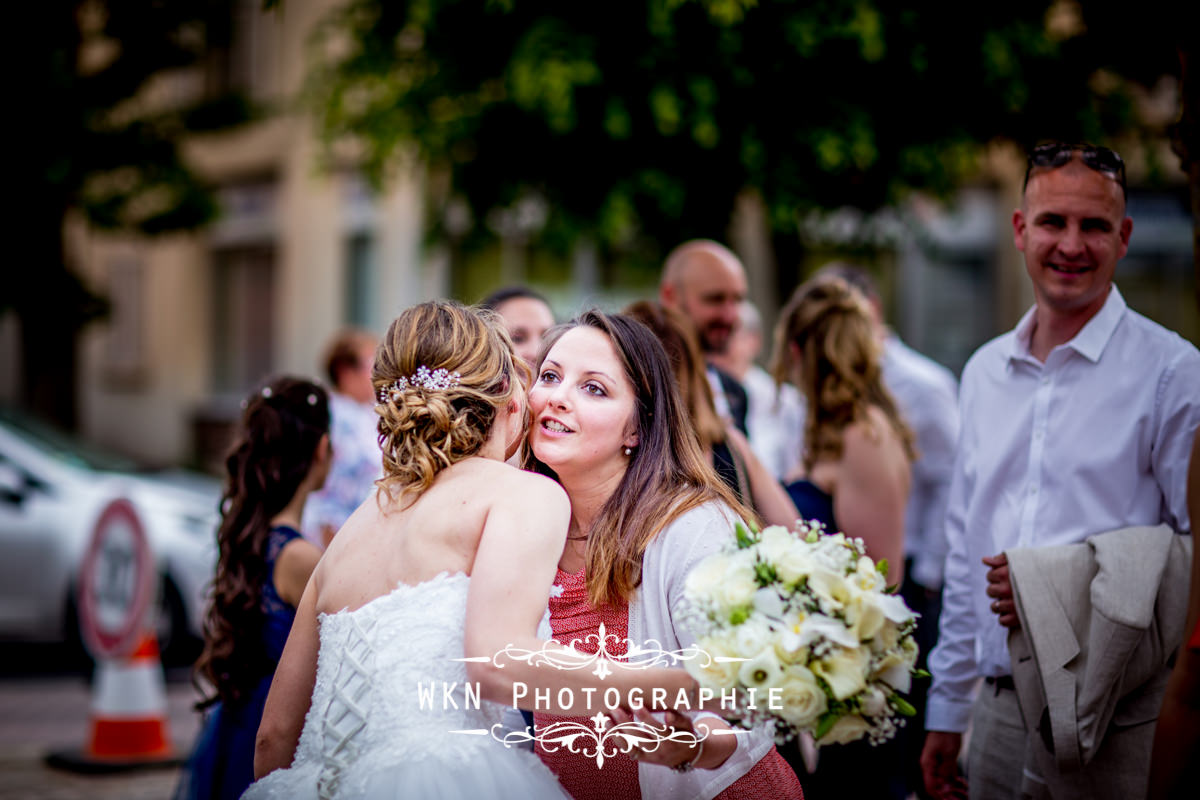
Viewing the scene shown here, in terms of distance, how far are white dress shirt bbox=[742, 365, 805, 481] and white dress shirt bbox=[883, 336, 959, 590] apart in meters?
0.52

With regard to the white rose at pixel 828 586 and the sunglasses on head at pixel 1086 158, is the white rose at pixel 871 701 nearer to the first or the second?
the white rose at pixel 828 586

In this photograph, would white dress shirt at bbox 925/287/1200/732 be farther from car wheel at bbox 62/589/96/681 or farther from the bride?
car wheel at bbox 62/589/96/681

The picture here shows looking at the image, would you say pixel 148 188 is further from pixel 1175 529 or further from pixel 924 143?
pixel 1175 529

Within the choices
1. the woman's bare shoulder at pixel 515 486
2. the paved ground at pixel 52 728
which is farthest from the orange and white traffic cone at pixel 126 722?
the woman's bare shoulder at pixel 515 486

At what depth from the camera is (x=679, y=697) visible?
8.19 ft

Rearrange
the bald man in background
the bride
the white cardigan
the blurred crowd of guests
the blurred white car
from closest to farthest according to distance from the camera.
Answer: the bride
the white cardigan
the blurred crowd of guests
the bald man in background
the blurred white car

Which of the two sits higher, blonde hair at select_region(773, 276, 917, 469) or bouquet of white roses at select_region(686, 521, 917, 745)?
blonde hair at select_region(773, 276, 917, 469)

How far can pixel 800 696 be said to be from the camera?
2289 millimetres

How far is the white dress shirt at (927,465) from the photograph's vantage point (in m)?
5.44

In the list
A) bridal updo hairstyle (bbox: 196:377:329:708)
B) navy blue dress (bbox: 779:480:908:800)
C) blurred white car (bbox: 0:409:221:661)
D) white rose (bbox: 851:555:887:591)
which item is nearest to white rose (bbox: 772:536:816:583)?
white rose (bbox: 851:555:887:591)

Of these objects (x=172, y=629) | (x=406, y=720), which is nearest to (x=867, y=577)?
(x=406, y=720)

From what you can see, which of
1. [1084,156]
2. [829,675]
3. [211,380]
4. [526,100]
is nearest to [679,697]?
[829,675]

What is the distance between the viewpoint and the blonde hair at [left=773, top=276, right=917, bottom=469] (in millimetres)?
4602

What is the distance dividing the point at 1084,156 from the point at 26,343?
11.5 metres
